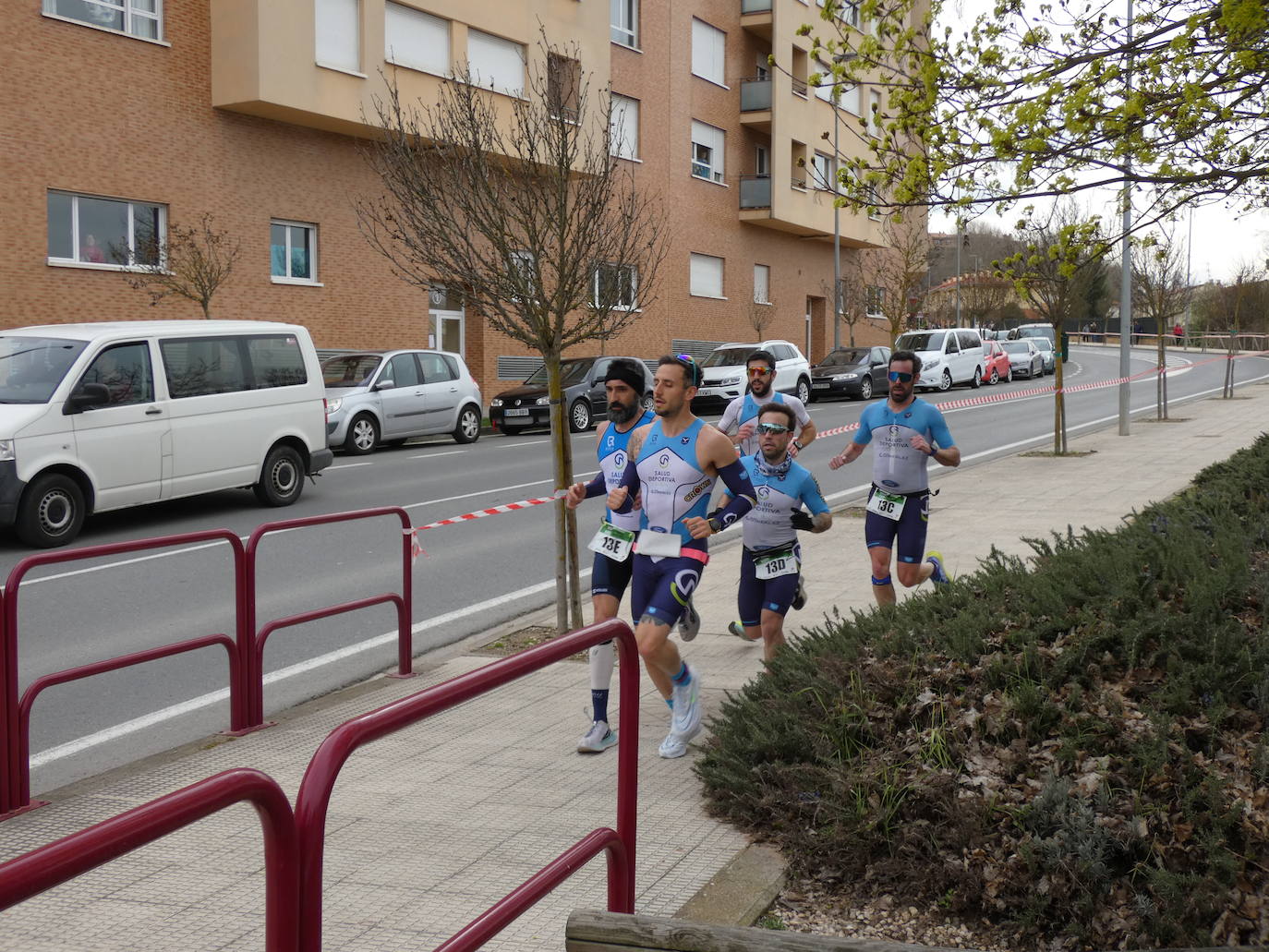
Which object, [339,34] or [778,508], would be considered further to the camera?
[339,34]

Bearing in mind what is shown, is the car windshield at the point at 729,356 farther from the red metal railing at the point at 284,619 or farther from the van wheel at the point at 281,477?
the red metal railing at the point at 284,619

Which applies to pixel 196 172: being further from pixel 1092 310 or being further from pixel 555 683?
pixel 1092 310

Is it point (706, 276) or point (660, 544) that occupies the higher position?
point (706, 276)

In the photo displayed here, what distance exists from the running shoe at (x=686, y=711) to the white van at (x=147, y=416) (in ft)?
27.0

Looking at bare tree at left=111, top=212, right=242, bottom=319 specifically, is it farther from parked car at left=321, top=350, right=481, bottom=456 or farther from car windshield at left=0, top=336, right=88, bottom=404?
car windshield at left=0, top=336, right=88, bottom=404

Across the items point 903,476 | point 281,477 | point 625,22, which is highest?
point 625,22

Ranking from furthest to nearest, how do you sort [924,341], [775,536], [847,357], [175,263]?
[924,341] < [847,357] < [175,263] < [775,536]

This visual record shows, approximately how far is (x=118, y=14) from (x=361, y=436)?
325 inches

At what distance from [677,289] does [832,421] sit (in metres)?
12.4

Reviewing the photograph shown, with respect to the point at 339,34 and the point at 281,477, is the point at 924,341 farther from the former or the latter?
the point at 281,477

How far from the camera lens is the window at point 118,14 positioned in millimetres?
20781

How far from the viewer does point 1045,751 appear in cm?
436

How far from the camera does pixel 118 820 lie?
1.89 m

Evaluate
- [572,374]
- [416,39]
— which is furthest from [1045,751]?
[416,39]
